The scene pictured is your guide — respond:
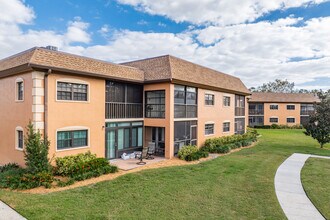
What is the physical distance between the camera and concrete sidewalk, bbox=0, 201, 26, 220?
6339 mm

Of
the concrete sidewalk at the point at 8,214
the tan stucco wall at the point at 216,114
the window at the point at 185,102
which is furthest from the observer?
the tan stucco wall at the point at 216,114

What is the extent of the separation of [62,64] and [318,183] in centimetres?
1433

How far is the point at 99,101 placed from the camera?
549 inches

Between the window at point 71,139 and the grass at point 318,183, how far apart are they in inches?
466

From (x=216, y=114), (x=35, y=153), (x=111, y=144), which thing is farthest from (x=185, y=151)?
(x=35, y=153)

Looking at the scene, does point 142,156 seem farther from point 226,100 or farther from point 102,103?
point 226,100

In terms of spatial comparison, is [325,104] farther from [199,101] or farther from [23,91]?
[23,91]

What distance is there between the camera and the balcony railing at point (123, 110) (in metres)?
14.6

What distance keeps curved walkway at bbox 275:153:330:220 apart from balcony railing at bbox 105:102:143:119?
33.8 feet


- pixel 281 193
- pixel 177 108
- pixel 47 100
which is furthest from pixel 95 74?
pixel 281 193

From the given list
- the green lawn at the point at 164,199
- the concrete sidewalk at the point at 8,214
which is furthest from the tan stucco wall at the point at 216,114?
the concrete sidewalk at the point at 8,214

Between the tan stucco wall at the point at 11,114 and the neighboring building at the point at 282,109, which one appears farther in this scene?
the neighboring building at the point at 282,109

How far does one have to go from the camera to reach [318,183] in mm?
9938

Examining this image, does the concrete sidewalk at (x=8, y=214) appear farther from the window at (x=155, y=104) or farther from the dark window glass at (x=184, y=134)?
the dark window glass at (x=184, y=134)
